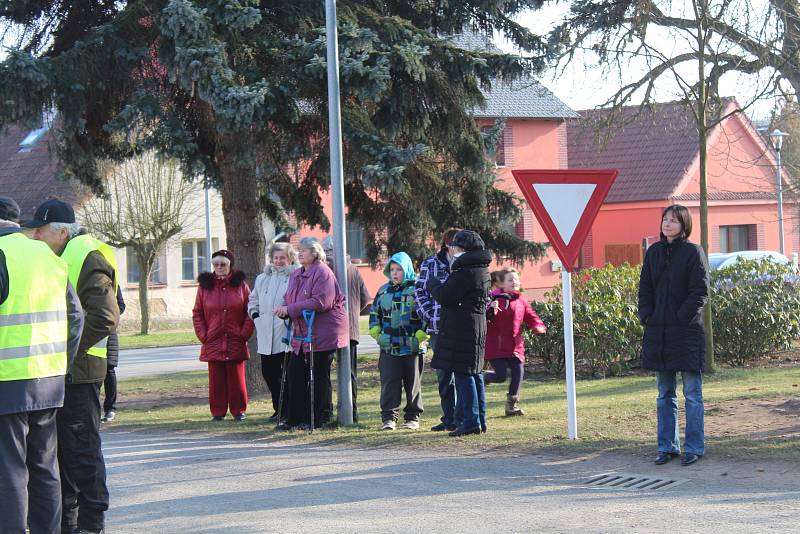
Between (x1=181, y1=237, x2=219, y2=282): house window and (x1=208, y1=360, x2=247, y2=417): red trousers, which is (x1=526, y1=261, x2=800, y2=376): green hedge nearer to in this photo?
(x1=208, y1=360, x2=247, y2=417): red trousers

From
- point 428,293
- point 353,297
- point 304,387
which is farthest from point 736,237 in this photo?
point 428,293

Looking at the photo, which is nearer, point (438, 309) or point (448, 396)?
point (438, 309)

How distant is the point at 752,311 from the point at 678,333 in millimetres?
8297

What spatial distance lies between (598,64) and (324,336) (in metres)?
6.35

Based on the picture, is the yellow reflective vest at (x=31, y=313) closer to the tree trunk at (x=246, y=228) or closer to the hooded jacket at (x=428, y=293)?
the hooded jacket at (x=428, y=293)

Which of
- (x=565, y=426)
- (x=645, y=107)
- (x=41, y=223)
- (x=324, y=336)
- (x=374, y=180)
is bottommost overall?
(x=565, y=426)

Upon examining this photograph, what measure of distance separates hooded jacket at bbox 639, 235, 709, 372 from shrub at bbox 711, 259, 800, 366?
7832 mm

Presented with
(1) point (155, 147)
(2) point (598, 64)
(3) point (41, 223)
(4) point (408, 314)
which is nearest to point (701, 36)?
(2) point (598, 64)

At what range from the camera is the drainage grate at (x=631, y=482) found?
801cm

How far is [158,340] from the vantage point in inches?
1227

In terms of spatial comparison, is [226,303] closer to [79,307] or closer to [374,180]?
[374,180]

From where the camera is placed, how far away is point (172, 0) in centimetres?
1284

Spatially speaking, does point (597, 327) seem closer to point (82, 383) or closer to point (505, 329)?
point (505, 329)

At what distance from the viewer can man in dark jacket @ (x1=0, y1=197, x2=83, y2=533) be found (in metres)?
5.96
